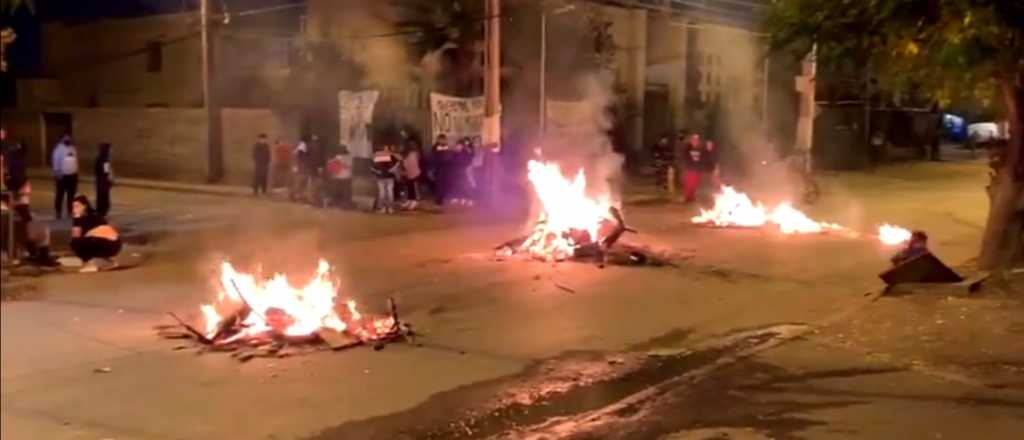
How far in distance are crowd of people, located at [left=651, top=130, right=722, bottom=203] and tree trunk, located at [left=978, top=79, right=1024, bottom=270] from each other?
35.5 feet

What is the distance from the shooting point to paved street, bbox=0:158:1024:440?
23.9 feet

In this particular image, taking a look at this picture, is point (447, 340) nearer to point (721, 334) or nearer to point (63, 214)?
point (721, 334)

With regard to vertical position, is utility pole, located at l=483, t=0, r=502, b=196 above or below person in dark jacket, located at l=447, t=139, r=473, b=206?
above

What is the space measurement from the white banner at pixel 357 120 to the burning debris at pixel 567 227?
10.9 metres

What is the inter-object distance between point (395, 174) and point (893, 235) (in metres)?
9.48

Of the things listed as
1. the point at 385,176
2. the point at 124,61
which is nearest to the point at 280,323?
the point at 385,176

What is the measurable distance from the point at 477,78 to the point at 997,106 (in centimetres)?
1525

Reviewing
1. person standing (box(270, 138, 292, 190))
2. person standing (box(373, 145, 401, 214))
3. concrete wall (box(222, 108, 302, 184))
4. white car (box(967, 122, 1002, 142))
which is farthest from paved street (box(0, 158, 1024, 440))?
white car (box(967, 122, 1002, 142))

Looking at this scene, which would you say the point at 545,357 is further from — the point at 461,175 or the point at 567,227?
the point at 461,175

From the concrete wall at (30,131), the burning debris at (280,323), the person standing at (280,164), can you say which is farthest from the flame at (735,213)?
the concrete wall at (30,131)

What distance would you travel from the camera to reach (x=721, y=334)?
1052 cm

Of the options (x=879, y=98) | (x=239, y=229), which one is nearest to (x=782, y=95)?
(x=879, y=98)

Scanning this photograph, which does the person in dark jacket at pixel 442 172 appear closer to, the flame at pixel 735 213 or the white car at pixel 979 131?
the flame at pixel 735 213

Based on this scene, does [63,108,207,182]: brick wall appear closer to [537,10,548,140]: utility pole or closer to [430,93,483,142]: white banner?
[430,93,483,142]: white banner
